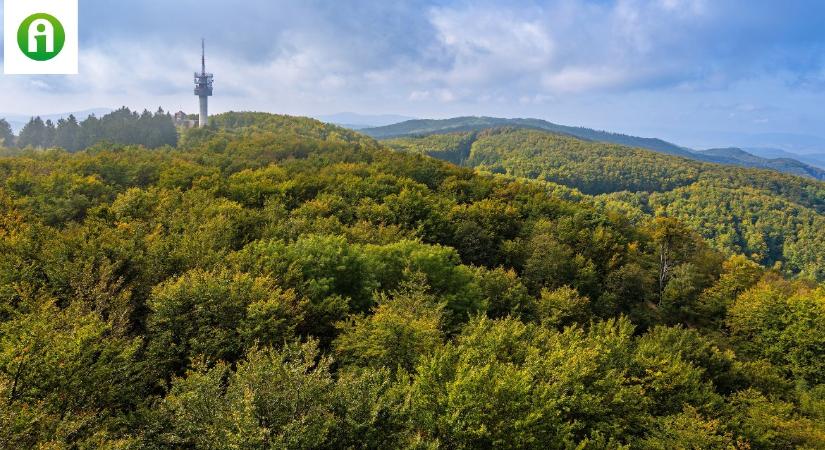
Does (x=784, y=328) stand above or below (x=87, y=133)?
below

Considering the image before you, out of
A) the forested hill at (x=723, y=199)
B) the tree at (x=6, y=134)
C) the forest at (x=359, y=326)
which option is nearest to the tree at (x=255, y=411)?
the forest at (x=359, y=326)

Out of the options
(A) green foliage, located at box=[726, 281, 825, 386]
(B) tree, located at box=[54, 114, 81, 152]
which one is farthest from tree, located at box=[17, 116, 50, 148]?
(A) green foliage, located at box=[726, 281, 825, 386]

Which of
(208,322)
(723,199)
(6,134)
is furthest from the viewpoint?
(723,199)

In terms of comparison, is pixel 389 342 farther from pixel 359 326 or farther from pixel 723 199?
pixel 723 199

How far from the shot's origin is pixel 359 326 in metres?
21.9

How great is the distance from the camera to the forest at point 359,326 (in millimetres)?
14188

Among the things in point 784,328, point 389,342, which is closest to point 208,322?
point 389,342

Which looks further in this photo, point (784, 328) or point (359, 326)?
point (784, 328)

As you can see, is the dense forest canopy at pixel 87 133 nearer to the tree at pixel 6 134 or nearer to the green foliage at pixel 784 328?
the tree at pixel 6 134

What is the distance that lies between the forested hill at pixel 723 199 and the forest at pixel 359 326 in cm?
8397

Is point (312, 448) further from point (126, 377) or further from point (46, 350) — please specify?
point (46, 350)

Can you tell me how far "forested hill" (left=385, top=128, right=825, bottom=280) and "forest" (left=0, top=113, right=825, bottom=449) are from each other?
83971mm

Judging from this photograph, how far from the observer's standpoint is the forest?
46.5 feet

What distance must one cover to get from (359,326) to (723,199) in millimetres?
163671
